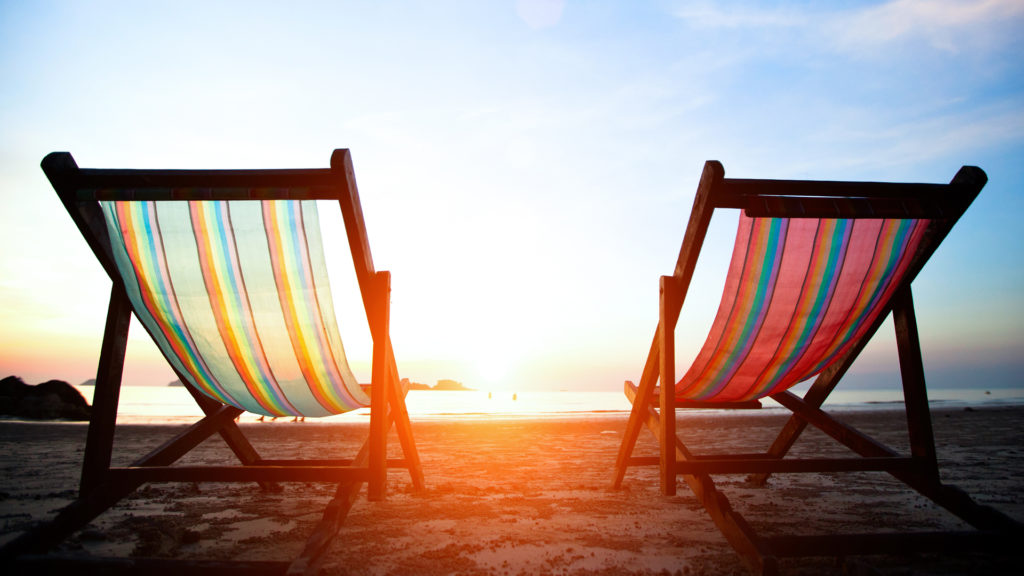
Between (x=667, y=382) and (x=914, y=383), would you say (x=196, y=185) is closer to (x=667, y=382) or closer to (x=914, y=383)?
(x=667, y=382)

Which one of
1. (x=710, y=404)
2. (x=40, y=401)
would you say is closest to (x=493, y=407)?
(x=40, y=401)

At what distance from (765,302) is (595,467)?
2998mm

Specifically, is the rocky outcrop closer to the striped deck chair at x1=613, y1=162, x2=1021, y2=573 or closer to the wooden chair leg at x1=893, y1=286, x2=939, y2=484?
the striped deck chair at x1=613, y1=162, x2=1021, y2=573

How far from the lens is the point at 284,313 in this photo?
2.64 m

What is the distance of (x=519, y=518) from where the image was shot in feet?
10.4

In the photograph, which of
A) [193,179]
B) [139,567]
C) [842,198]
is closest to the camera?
[139,567]

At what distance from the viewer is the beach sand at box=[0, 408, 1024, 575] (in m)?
2.36

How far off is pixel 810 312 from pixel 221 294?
2871 millimetres

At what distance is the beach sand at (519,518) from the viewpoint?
93.0 inches

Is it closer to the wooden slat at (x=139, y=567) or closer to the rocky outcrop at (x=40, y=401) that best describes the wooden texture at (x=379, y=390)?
the wooden slat at (x=139, y=567)

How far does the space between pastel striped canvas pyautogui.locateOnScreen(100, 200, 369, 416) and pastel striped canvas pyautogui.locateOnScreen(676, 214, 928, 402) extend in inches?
77.4

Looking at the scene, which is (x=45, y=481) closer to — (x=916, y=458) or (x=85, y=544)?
(x=85, y=544)

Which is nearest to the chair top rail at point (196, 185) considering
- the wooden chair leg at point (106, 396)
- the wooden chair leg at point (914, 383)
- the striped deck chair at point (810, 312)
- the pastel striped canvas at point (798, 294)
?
the wooden chair leg at point (106, 396)

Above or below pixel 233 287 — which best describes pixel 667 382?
below
